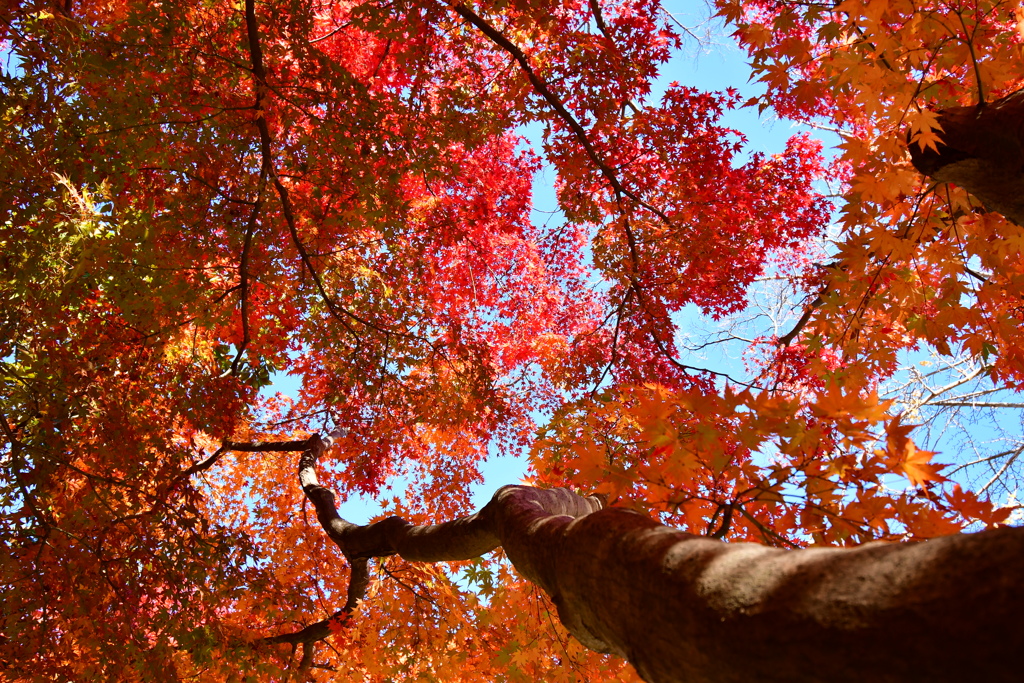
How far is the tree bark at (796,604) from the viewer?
1008mm

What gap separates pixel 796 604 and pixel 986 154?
7.81ft

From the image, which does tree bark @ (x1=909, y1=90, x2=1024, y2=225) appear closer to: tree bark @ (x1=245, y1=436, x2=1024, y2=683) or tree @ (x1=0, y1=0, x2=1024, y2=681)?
tree @ (x1=0, y1=0, x2=1024, y2=681)

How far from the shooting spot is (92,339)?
224 inches

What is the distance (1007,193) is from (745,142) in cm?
354

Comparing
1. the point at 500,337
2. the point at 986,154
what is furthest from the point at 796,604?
the point at 500,337

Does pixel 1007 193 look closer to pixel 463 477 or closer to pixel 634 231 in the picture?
pixel 634 231

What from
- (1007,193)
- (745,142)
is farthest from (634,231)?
(1007,193)

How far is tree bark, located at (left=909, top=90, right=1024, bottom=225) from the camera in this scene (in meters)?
2.46

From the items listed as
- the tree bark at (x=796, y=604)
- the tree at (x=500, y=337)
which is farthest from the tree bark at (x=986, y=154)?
the tree bark at (x=796, y=604)

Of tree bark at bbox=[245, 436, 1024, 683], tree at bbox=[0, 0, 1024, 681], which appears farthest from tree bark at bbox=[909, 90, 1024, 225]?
tree bark at bbox=[245, 436, 1024, 683]

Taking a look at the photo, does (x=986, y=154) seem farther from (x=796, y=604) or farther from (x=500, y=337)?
(x=500, y=337)

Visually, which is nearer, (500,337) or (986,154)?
(986,154)

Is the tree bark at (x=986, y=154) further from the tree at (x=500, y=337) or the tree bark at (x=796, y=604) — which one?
A: the tree bark at (x=796, y=604)

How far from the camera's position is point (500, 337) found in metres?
9.25
